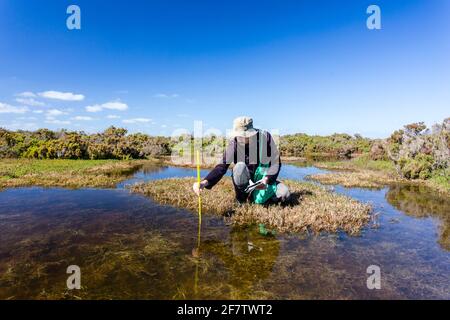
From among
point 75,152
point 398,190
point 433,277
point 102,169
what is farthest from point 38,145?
point 433,277

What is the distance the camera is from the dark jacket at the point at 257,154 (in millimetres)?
7215

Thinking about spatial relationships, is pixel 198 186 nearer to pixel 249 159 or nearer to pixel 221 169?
pixel 221 169

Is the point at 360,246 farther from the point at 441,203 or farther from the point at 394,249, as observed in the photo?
the point at 441,203

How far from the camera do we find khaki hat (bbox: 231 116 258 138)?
718 centimetres

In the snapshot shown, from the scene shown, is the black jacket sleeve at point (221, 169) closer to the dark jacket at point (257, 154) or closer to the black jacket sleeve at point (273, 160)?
the dark jacket at point (257, 154)

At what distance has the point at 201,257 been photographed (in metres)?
5.17

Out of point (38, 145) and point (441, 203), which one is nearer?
point (441, 203)

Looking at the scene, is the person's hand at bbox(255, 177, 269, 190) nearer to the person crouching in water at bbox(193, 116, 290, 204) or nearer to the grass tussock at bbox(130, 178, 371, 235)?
the person crouching in water at bbox(193, 116, 290, 204)

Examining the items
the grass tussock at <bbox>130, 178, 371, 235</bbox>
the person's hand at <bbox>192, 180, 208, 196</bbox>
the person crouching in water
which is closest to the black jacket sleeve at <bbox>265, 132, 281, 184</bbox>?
the person crouching in water

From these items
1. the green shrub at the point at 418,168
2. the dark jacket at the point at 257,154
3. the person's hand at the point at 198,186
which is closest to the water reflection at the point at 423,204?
the green shrub at the point at 418,168

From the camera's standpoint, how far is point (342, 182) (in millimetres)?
14977

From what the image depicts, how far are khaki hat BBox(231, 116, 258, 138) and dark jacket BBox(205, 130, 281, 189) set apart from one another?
0.15 metres

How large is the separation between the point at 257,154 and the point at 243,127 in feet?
2.70
